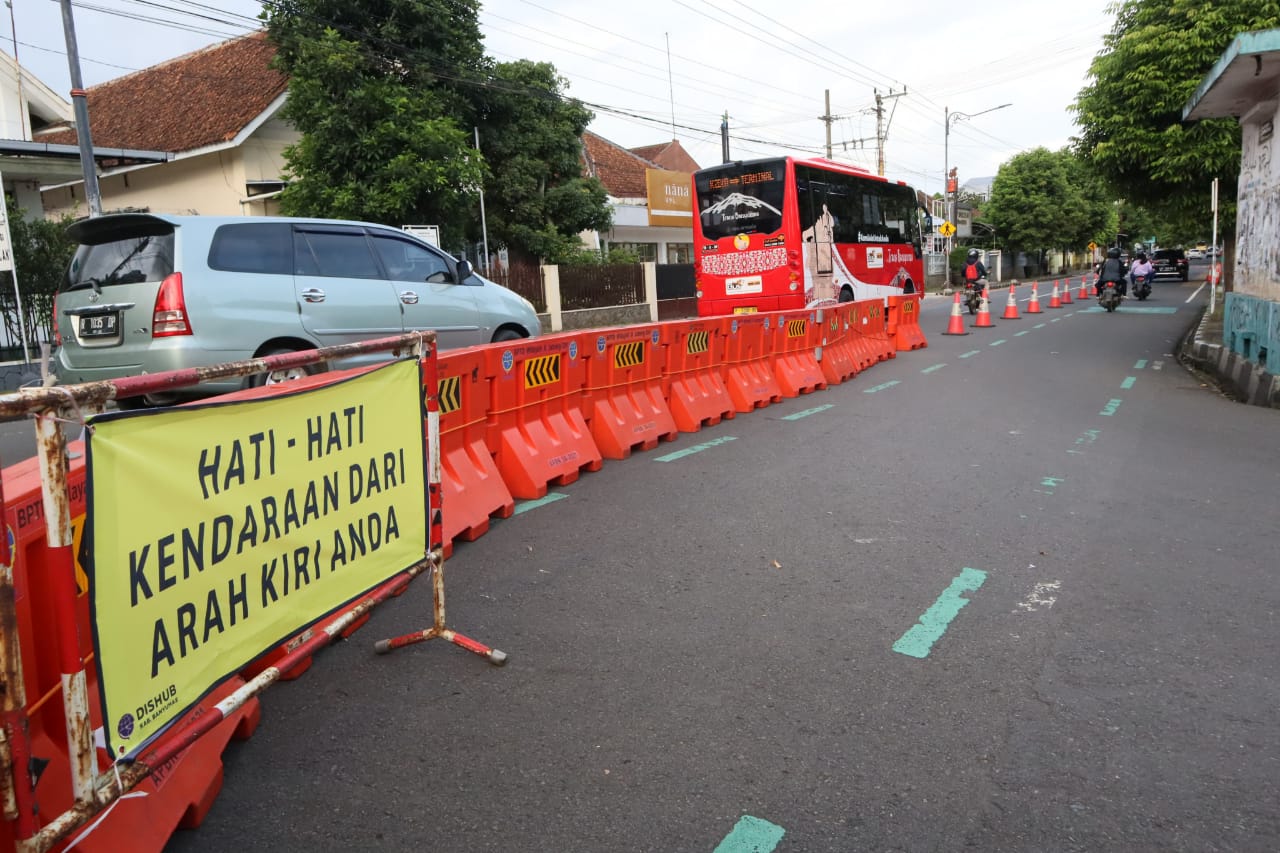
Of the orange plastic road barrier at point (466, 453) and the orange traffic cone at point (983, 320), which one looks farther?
the orange traffic cone at point (983, 320)

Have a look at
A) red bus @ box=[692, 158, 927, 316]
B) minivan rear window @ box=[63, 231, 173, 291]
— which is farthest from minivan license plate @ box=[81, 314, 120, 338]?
red bus @ box=[692, 158, 927, 316]

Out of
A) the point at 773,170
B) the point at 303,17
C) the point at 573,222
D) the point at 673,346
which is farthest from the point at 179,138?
the point at 673,346

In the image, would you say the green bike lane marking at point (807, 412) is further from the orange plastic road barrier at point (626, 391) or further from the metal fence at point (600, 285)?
the metal fence at point (600, 285)

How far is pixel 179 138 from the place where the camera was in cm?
2398

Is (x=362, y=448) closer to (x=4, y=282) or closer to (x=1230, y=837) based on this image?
(x=1230, y=837)

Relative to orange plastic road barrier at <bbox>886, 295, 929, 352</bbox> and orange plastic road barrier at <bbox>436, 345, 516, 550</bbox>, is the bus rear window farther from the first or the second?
orange plastic road barrier at <bbox>436, 345, 516, 550</bbox>

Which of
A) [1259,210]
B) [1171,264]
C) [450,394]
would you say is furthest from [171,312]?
[1171,264]

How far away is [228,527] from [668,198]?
35.9 metres

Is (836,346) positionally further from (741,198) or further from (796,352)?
(741,198)

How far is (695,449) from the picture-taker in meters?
7.96

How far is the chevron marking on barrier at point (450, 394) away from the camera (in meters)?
5.44

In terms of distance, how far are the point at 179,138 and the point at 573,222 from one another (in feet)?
35.8

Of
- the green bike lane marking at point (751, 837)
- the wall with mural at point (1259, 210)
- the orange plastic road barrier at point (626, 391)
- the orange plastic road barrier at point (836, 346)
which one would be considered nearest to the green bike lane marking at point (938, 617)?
the green bike lane marking at point (751, 837)

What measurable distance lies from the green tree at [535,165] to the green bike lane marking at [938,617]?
71.1ft
